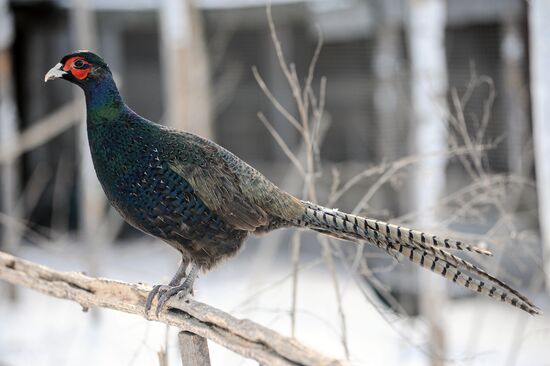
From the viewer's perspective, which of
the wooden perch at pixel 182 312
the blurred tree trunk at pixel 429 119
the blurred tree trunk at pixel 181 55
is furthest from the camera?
the blurred tree trunk at pixel 181 55

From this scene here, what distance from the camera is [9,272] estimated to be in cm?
376

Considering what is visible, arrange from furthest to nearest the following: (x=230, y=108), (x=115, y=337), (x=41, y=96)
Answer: (x=230, y=108)
(x=41, y=96)
(x=115, y=337)

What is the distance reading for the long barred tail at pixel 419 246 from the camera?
266 centimetres

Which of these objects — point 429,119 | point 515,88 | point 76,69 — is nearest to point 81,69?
point 76,69

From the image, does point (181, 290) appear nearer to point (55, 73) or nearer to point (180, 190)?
point (180, 190)

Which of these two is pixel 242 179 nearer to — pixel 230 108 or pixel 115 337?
pixel 115 337

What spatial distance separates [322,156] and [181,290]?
825 centimetres

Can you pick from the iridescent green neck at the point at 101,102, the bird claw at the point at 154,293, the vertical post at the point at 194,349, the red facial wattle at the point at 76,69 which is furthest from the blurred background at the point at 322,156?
the red facial wattle at the point at 76,69

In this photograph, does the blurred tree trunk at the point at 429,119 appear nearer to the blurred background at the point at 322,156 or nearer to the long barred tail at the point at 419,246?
the blurred background at the point at 322,156

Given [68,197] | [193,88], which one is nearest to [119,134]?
[193,88]

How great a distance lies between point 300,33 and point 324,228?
8666mm

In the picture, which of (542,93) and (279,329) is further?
(279,329)

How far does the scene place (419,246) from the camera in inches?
113

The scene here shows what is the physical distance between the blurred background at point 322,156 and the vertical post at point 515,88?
32 mm
